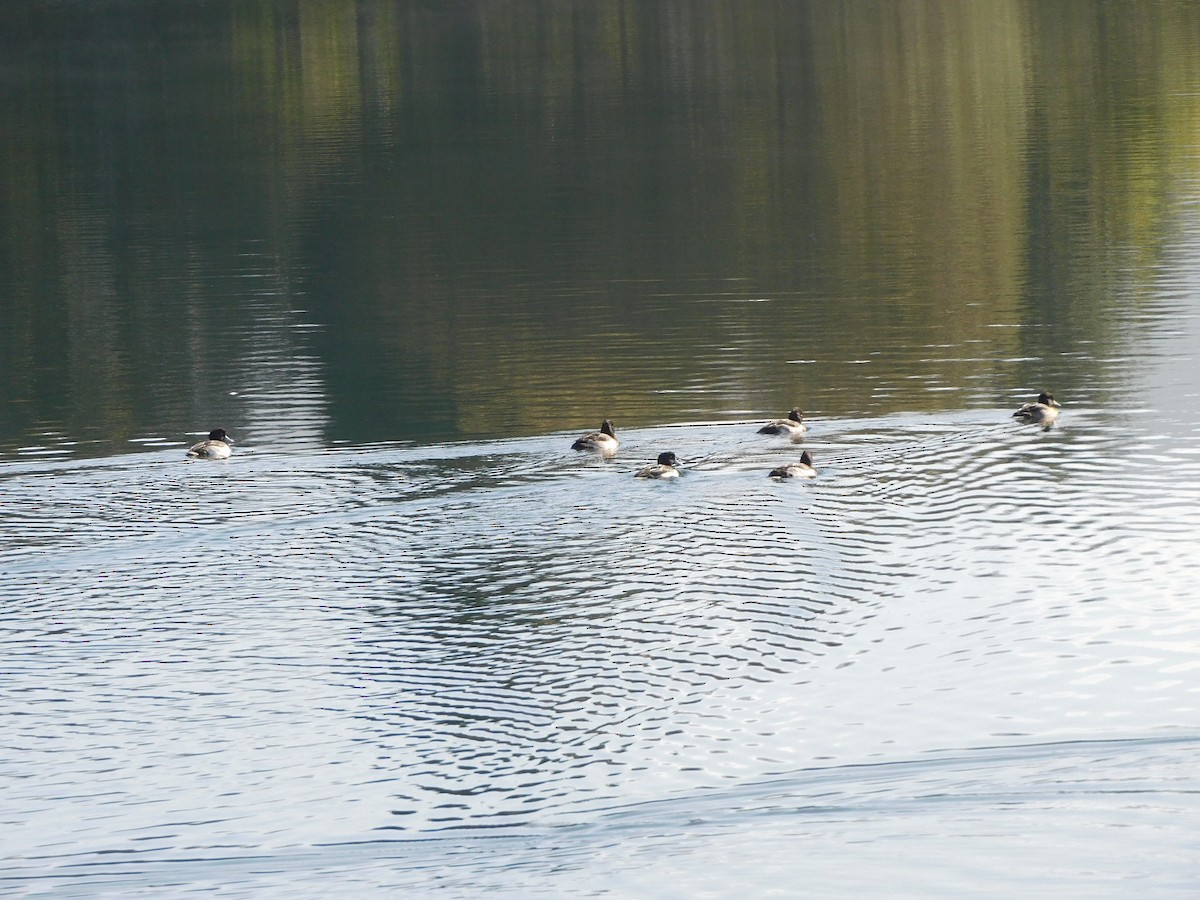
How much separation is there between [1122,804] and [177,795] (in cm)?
794

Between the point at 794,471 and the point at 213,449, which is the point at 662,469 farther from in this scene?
the point at 213,449

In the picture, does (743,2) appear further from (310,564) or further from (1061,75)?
(310,564)

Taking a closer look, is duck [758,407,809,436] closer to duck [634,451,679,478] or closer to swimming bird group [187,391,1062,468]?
swimming bird group [187,391,1062,468]

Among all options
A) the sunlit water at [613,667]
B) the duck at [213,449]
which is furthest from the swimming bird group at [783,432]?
A: the duck at [213,449]

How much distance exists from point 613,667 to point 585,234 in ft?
120

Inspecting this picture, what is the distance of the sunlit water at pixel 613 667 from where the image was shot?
47.8 ft

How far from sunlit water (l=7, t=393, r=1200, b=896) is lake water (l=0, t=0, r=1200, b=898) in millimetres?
61

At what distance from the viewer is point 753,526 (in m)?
23.5

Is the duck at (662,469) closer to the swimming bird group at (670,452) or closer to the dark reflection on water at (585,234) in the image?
the swimming bird group at (670,452)

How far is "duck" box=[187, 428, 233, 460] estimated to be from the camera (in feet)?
90.7

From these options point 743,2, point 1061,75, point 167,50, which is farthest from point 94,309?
point 743,2

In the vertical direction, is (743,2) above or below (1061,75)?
above

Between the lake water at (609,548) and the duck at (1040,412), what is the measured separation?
0.34 meters

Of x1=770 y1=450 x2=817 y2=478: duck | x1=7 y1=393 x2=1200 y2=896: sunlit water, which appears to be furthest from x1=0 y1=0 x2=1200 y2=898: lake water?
x1=770 y1=450 x2=817 y2=478: duck
